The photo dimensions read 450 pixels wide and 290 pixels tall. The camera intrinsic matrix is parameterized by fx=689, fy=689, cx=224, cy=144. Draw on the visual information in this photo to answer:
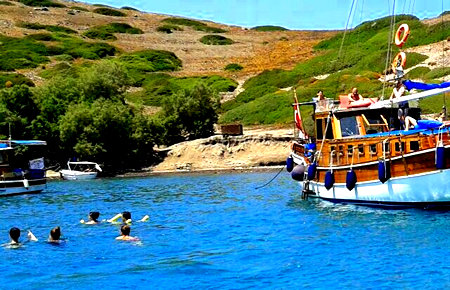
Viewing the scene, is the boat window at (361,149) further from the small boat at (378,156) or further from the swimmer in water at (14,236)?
the swimmer in water at (14,236)

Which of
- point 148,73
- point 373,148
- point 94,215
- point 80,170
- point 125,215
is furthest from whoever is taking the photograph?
point 148,73

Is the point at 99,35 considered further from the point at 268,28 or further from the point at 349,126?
the point at 349,126

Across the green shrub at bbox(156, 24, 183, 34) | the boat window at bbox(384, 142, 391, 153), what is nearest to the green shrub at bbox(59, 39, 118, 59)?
the green shrub at bbox(156, 24, 183, 34)

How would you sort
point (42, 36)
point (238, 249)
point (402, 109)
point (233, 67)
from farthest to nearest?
point (42, 36) < point (233, 67) < point (402, 109) < point (238, 249)

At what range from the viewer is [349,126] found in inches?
1240

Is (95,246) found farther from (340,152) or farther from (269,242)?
(340,152)

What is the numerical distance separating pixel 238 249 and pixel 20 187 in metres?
28.2

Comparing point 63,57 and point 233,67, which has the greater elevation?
point 63,57

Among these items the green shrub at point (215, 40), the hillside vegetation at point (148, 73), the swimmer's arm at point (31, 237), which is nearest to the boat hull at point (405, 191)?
the swimmer's arm at point (31, 237)

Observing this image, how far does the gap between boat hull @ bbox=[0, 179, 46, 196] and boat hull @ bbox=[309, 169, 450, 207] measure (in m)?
24.1

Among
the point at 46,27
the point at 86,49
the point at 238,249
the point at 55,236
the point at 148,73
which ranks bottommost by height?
the point at 238,249

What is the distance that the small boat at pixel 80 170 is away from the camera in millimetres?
60281

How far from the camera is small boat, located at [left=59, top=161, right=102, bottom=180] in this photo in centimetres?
6028

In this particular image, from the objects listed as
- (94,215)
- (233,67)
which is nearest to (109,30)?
(233,67)
